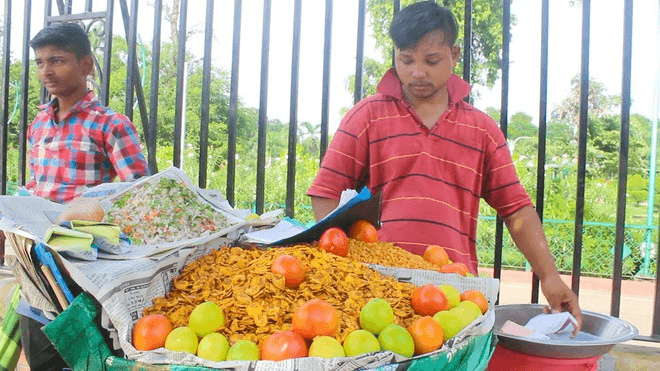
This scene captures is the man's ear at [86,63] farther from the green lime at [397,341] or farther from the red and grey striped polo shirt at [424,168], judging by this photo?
the green lime at [397,341]

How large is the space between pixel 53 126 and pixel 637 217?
15562mm

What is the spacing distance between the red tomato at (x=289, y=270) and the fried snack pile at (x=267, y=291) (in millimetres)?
12

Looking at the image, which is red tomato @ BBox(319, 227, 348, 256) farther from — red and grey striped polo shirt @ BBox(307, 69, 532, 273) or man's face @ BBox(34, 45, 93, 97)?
man's face @ BBox(34, 45, 93, 97)

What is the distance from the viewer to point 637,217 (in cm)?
1491

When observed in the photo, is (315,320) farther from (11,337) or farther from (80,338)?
(11,337)

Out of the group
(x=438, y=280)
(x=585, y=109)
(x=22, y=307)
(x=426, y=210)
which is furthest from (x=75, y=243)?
(x=585, y=109)

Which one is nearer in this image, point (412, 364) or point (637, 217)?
point (412, 364)

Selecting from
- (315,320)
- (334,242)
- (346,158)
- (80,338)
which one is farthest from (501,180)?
(80,338)

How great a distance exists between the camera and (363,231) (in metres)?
1.42

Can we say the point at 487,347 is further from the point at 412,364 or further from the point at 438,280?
the point at 412,364

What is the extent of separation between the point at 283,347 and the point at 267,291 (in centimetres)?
16

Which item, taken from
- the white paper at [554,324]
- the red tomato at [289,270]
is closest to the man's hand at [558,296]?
the white paper at [554,324]

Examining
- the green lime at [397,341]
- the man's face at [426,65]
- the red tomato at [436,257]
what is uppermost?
Answer: the man's face at [426,65]

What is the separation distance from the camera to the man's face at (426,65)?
1697 millimetres
